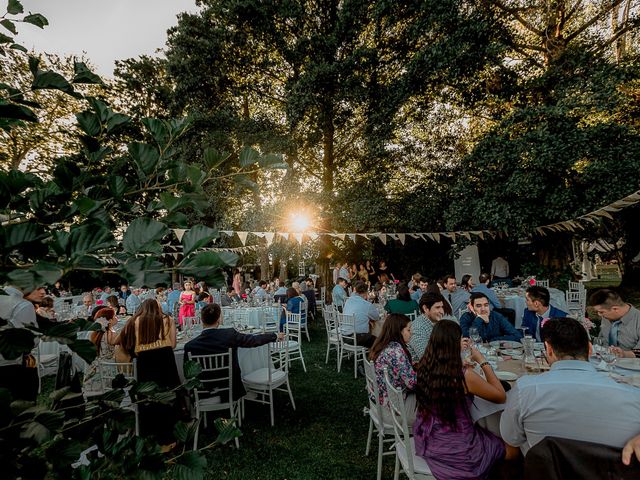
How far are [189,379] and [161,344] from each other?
3.09m

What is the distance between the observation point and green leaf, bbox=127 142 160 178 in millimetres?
771

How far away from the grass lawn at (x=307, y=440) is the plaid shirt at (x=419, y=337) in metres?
1.08

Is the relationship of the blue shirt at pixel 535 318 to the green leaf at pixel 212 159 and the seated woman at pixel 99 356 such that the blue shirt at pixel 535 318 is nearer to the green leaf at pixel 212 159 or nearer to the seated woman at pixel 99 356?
the green leaf at pixel 212 159

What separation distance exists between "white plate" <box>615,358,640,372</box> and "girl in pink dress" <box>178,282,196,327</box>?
22.6ft

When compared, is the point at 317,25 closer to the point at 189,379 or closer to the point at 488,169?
the point at 488,169

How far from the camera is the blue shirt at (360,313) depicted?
640 centimetres

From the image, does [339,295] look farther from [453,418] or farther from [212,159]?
→ [212,159]

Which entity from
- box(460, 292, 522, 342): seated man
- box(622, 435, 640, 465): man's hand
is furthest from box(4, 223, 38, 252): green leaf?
box(460, 292, 522, 342): seated man

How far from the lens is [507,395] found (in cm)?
249

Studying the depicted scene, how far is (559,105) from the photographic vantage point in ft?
30.1

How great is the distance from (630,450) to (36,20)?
2.55 metres

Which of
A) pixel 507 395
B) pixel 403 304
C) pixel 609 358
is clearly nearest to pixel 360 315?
pixel 403 304

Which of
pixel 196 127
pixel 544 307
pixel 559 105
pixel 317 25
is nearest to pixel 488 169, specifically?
pixel 559 105

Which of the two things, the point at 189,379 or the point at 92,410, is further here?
the point at 189,379
